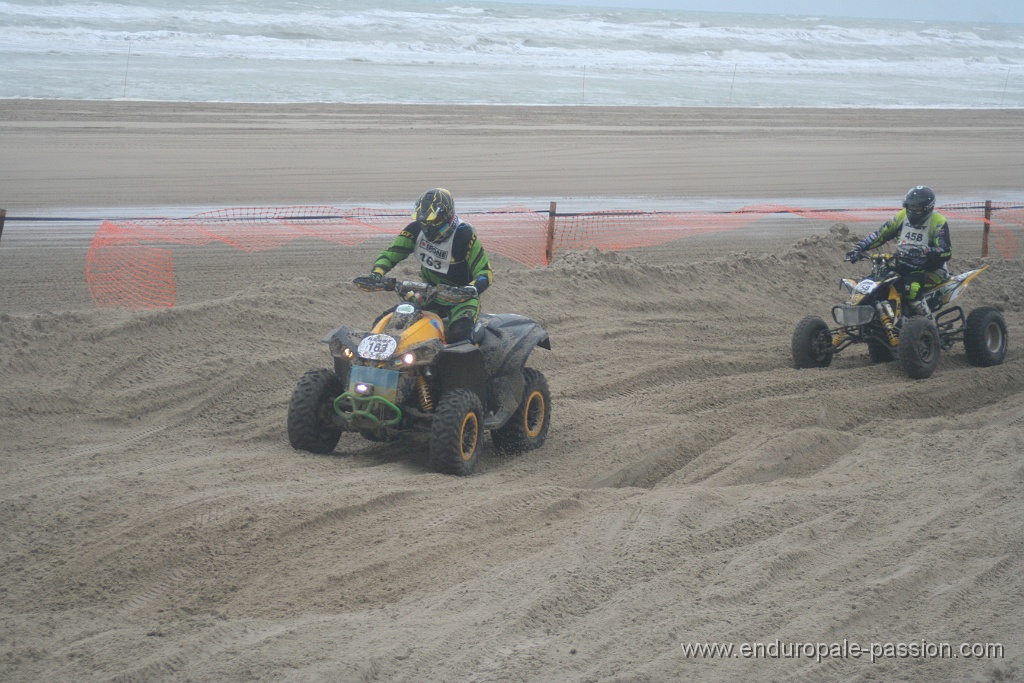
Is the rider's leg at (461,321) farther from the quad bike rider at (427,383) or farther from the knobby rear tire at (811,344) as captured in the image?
the knobby rear tire at (811,344)

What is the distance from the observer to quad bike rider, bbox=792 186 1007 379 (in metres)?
9.60

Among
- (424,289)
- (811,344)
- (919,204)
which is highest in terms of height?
(919,204)

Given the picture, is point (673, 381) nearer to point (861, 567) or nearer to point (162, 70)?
point (861, 567)

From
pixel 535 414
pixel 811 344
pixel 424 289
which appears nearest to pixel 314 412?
pixel 424 289

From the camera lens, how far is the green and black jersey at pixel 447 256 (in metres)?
7.19

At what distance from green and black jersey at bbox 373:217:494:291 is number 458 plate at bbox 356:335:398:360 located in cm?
80

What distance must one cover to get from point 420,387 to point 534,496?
1.26 m

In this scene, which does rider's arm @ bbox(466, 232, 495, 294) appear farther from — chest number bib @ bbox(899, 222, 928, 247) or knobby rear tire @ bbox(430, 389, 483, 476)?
chest number bib @ bbox(899, 222, 928, 247)

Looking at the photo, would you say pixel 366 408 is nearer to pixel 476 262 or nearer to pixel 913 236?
pixel 476 262

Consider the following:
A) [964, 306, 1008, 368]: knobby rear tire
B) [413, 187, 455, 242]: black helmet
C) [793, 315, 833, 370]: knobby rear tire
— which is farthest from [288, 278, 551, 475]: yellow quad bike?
[964, 306, 1008, 368]: knobby rear tire

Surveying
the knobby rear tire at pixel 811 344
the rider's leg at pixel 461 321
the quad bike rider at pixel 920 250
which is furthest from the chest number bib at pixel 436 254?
the quad bike rider at pixel 920 250

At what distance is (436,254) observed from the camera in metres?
7.26

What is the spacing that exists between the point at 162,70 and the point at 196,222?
20.6 meters

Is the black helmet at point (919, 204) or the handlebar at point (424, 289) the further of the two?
the black helmet at point (919, 204)
